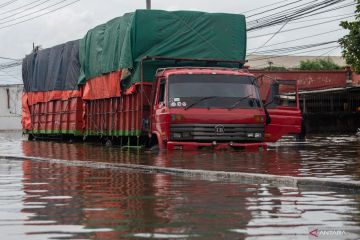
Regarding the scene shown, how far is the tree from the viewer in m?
25.1

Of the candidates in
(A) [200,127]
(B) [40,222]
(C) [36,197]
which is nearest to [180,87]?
(A) [200,127]

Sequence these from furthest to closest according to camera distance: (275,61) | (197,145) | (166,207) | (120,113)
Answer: (275,61)
(120,113)
(197,145)
(166,207)

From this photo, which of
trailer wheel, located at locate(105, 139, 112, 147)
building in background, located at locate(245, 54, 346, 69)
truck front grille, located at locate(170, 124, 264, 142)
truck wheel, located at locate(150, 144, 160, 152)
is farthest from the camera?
building in background, located at locate(245, 54, 346, 69)

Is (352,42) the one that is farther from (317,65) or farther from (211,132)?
(317,65)

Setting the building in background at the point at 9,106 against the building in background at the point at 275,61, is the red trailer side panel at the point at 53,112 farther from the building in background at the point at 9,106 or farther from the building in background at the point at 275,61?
the building in background at the point at 275,61

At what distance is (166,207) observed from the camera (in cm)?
870

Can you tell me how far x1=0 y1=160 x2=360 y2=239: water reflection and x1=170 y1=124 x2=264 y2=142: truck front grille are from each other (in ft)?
23.5

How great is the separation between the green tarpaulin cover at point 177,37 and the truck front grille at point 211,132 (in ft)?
10.9

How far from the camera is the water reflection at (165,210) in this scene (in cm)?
691

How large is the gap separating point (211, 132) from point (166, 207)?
446 inches

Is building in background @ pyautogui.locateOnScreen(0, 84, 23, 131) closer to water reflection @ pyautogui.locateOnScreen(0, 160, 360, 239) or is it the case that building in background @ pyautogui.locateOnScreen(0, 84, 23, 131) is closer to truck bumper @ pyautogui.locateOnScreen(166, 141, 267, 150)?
truck bumper @ pyautogui.locateOnScreen(166, 141, 267, 150)

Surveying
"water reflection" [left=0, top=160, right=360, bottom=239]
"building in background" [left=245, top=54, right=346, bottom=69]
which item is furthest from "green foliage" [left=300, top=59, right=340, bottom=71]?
"water reflection" [left=0, top=160, right=360, bottom=239]

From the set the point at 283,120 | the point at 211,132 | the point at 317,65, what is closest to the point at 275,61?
the point at 317,65

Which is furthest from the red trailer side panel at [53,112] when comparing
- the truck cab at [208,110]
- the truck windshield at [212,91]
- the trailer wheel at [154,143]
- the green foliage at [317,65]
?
the green foliage at [317,65]
